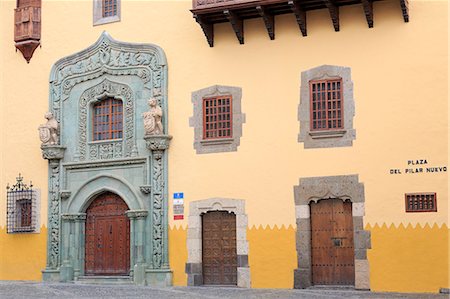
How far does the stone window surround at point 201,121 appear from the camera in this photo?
2123cm

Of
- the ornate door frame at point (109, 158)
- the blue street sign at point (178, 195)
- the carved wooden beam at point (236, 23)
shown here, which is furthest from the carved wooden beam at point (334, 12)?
the blue street sign at point (178, 195)

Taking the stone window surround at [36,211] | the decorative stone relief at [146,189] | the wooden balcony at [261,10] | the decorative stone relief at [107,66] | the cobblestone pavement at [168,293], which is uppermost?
the wooden balcony at [261,10]

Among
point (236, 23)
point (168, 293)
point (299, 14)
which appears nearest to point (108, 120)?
point (236, 23)

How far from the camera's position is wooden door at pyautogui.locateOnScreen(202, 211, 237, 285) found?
69.4ft

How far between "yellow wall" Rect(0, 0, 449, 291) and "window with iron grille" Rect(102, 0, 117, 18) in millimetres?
445

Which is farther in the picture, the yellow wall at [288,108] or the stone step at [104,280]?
the stone step at [104,280]

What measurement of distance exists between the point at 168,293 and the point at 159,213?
3.18 meters

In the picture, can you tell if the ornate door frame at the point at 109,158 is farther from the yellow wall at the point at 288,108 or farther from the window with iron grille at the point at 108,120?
the yellow wall at the point at 288,108

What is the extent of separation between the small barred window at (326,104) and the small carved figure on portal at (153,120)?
419cm

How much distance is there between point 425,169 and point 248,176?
4.52 metres

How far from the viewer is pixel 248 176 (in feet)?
68.9

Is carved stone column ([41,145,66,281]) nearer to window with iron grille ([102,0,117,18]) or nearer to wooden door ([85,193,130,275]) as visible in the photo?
wooden door ([85,193,130,275])

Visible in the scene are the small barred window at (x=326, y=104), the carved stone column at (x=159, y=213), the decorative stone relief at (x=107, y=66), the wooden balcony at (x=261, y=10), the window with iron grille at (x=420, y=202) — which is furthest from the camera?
the decorative stone relief at (x=107, y=66)

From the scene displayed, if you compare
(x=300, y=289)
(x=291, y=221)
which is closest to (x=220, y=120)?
(x=291, y=221)
